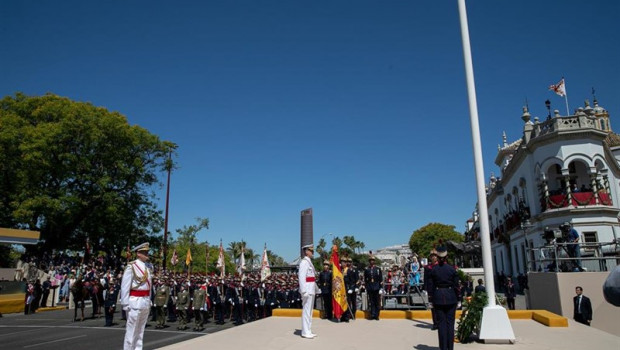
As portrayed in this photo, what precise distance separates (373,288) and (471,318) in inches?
141

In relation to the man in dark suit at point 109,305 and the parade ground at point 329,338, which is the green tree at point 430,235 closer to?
the man in dark suit at point 109,305

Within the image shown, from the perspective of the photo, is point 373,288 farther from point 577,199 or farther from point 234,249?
point 234,249

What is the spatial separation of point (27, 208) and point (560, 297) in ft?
99.7

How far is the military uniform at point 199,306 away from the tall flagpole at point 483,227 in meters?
11.2

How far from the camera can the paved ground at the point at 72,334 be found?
12.1m

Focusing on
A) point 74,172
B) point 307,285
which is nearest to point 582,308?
point 307,285

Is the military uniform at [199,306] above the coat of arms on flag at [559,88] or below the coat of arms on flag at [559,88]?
below

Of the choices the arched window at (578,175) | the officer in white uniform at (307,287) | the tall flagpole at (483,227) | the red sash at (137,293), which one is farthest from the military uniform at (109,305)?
the arched window at (578,175)

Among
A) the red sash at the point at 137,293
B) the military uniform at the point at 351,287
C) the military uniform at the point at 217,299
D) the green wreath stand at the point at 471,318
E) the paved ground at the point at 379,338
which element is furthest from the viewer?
the military uniform at the point at 217,299

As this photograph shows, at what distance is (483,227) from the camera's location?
330 inches

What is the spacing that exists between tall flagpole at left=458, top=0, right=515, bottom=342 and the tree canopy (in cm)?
2827

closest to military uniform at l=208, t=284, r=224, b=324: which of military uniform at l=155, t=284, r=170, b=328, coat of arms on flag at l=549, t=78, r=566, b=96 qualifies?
military uniform at l=155, t=284, r=170, b=328

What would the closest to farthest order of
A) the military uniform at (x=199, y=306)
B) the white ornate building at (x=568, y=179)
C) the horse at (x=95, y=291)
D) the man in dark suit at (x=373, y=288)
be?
the man in dark suit at (x=373, y=288)
the military uniform at (x=199, y=306)
the horse at (x=95, y=291)
the white ornate building at (x=568, y=179)

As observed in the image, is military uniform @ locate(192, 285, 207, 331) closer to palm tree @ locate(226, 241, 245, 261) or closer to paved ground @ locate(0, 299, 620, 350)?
paved ground @ locate(0, 299, 620, 350)
